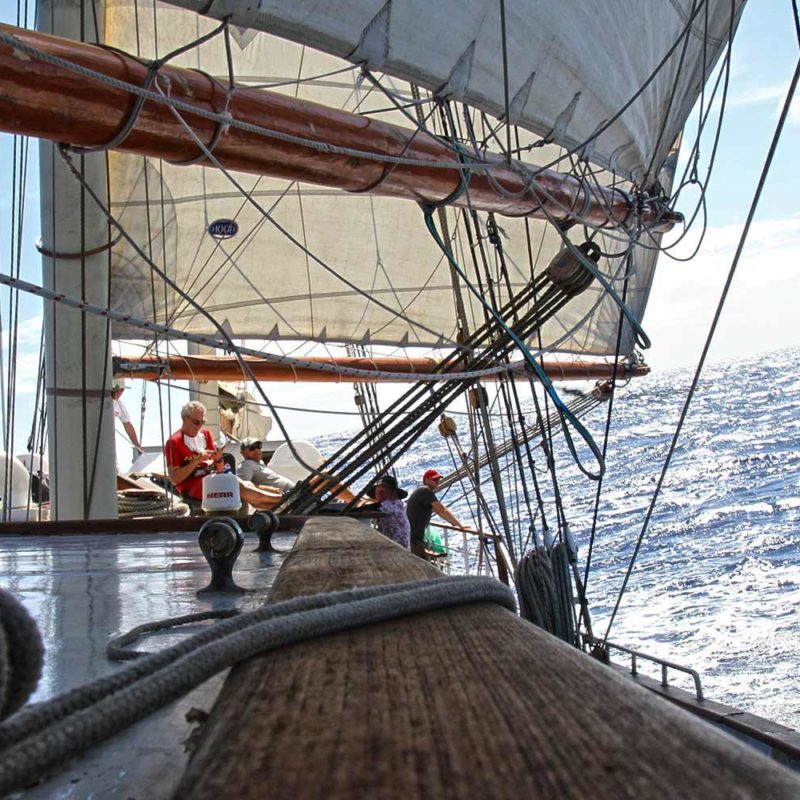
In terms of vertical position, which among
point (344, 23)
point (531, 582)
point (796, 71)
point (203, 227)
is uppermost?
point (203, 227)

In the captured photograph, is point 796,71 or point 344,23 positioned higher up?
point 344,23

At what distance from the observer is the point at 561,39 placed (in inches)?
208

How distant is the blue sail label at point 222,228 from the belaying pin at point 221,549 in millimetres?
9567

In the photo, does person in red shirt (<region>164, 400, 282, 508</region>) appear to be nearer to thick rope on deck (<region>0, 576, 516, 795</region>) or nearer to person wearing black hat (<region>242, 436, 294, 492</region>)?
person wearing black hat (<region>242, 436, 294, 492</region>)

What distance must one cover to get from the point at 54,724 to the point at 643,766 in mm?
354

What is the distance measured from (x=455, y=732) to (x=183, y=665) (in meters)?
0.23

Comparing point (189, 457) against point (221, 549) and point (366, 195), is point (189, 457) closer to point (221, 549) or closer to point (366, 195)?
point (221, 549)

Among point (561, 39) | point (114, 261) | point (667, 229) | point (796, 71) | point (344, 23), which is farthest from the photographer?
point (114, 261)

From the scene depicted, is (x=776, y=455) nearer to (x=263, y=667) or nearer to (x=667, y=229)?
(x=667, y=229)

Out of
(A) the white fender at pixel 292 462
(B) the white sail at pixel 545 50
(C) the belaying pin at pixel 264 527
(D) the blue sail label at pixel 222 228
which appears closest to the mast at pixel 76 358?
(B) the white sail at pixel 545 50

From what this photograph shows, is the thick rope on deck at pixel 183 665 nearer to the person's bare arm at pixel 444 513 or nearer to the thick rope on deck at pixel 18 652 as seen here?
the thick rope on deck at pixel 18 652

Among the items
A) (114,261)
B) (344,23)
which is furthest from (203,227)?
(344,23)

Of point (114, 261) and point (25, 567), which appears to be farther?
point (114, 261)

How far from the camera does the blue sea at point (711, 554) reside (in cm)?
798
